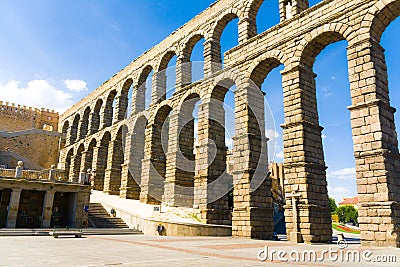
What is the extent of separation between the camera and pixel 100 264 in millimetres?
6637

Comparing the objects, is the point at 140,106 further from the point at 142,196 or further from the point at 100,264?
the point at 100,264

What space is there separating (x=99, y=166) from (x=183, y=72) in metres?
15.2

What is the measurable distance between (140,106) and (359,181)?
22399 mm

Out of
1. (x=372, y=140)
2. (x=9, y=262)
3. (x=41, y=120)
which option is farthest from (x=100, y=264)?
(x=41, y=120)

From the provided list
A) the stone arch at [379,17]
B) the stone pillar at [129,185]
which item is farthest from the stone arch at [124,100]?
the stone arch at [379,17]

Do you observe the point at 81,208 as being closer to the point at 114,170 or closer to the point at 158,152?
the point at 158,152

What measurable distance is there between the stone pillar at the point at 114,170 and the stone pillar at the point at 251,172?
55.2 ft

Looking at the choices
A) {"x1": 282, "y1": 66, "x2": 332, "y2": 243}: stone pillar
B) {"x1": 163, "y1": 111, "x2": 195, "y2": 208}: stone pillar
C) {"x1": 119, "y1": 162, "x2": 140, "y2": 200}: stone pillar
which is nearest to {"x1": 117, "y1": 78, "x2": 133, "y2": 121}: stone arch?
{"x1": 119, "y1": 162, "x2": 140, "y2": 200}: stone pillar

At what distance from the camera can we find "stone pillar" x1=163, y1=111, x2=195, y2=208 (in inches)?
895

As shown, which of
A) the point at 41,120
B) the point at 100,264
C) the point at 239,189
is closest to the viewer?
the point at 100,264

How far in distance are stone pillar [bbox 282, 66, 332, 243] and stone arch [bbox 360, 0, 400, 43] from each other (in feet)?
10.8

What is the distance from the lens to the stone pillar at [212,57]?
22344mm

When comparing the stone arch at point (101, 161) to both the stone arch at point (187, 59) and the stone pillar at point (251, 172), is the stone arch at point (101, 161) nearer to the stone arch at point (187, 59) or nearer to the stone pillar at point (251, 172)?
the stone arch at point (187, 59)

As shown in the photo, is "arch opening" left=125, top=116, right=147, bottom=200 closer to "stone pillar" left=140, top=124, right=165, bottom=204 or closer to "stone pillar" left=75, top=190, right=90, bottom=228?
"stone pillar" left=140, top=124, right=165, bottom=204
